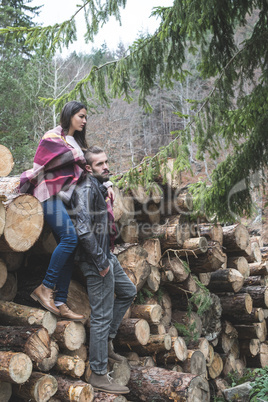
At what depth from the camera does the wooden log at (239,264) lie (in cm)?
593

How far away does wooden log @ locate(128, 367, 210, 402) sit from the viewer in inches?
121

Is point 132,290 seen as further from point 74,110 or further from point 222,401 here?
point 222,401

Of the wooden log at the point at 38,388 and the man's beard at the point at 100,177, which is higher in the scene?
the man's beard at the point at 100,177

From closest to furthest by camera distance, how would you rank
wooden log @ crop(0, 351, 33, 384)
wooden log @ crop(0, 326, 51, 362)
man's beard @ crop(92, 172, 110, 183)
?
wooden log @ crop(0, 351, 33, 384) < wooden log @ crop(0, 326, 51, 362) < man's beard @ crop(92, 172, 110, 183)

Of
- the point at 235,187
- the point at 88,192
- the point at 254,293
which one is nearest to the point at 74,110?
the point at 88,192

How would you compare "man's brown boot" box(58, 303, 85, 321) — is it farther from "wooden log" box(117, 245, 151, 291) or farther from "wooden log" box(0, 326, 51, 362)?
"wooden log" box(117, 245, 151, 291)

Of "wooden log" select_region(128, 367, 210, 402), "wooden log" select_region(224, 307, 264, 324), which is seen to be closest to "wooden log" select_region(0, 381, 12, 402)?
"wooden log" select_region(128, 367, 210, 402)

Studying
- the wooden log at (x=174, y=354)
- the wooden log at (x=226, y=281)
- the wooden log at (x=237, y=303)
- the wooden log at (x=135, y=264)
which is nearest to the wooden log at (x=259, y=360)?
the wooden log at (x=237, y=303)

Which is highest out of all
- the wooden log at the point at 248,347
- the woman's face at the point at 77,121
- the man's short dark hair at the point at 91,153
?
the woman's face at the point at 77,121

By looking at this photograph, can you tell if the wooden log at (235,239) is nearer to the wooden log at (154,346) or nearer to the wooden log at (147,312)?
the wooden log at (147,312)

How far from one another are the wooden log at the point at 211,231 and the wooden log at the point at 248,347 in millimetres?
1634

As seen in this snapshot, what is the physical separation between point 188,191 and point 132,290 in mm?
2325

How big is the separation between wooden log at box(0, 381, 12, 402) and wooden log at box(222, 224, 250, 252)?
3938mm

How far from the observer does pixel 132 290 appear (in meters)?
3.45
